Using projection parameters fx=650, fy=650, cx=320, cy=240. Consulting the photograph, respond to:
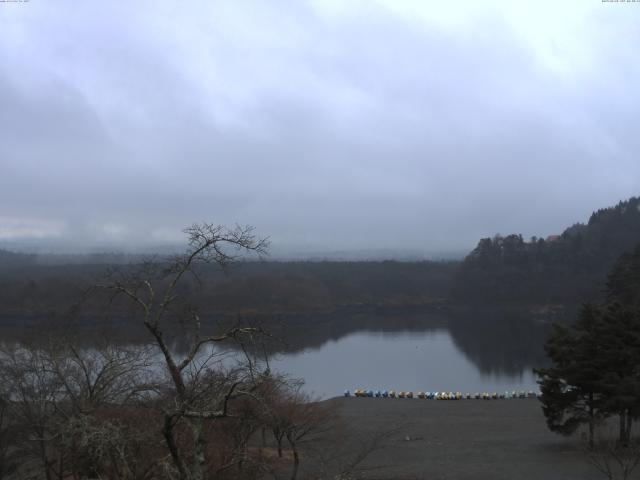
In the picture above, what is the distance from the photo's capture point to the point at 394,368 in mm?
33031

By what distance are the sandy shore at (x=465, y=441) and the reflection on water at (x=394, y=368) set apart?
3.80 meters

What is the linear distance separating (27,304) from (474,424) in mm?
41952

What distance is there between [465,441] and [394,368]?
1669 centimetres

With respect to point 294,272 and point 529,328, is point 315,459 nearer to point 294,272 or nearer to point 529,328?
point 529,328

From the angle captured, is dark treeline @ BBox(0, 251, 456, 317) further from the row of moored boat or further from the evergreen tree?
the evergreen tree

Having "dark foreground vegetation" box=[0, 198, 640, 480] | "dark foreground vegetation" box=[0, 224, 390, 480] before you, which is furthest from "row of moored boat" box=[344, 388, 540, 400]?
"dark foreground vegetation" box=[0, 224, 390, 480]

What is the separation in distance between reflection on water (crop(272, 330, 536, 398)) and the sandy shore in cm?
380

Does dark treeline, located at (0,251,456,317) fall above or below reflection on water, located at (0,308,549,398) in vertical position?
above

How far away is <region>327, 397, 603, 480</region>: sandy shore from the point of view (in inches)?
498

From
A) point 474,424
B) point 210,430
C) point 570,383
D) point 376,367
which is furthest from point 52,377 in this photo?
point 376,367

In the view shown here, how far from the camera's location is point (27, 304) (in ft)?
167

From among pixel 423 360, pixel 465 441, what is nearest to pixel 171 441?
pixel 465 441

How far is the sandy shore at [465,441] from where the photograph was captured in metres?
12.6

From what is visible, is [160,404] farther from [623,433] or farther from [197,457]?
[623,433]
